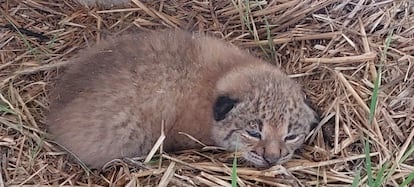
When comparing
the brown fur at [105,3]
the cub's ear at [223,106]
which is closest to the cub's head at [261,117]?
the cub's ear at [223,106]

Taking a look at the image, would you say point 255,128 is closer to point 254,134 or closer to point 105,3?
point 254,134

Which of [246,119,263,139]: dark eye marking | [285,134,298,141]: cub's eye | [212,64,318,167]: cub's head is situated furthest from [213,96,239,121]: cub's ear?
[285,134,298,141]: cub's eye

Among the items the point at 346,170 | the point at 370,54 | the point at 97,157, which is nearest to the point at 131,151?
the point at 97,157

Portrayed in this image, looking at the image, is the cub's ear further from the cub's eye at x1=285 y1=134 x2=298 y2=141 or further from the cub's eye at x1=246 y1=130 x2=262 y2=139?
the cub's eye at x1=285 y1=134 x2=298 y2=141

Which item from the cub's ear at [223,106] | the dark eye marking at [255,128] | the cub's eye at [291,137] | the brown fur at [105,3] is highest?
the brown fur at [105,3]

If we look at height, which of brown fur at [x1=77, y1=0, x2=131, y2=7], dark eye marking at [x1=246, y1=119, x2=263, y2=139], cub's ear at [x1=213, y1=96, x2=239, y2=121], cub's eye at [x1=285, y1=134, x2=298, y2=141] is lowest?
cub's eye at [x1=285, y1=134, x2=298, y2=141]

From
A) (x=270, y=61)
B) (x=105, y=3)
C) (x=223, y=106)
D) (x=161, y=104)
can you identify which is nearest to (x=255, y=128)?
(x=223, y=106)

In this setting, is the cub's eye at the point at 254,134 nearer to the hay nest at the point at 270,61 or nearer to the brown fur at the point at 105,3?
the hay nest at the point at 270,61
